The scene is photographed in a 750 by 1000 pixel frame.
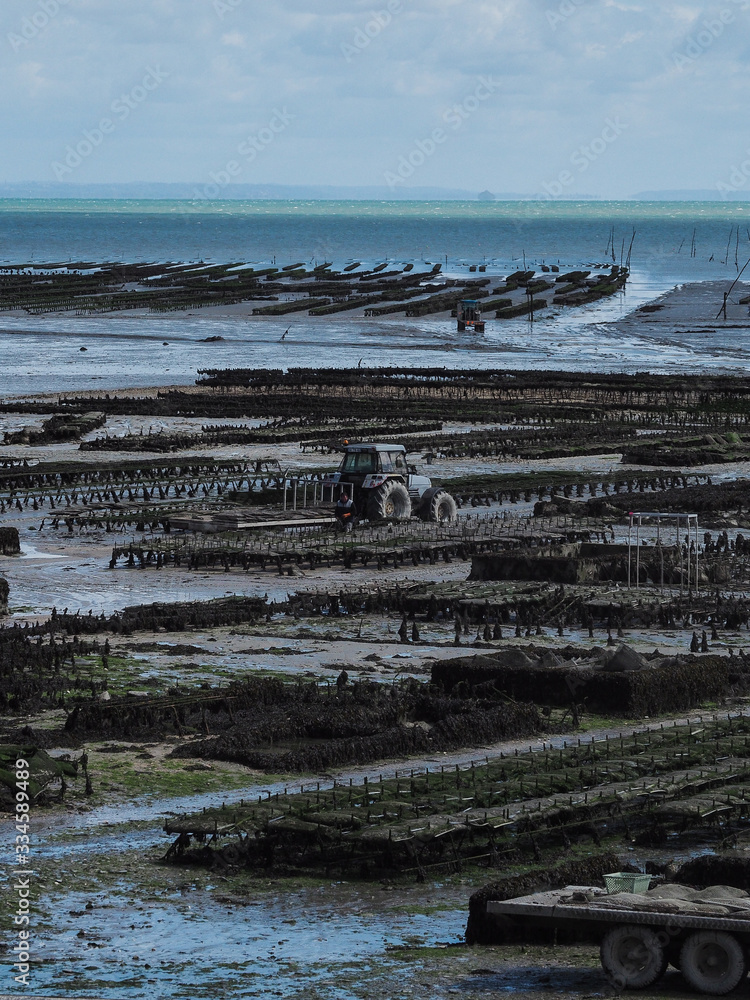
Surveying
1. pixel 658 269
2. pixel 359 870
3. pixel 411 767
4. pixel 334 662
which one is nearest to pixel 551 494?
pixel 334 662

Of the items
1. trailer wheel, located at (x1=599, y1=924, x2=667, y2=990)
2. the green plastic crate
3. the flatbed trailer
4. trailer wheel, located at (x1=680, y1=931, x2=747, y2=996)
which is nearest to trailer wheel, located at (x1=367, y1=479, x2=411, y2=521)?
the green plastic crate

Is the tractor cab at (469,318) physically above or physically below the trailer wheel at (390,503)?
above

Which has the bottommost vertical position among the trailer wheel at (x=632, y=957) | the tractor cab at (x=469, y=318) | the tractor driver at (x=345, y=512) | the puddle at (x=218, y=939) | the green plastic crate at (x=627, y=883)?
the puddle at (x=218, y=939)

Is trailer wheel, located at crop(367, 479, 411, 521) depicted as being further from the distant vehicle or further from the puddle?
the puddle

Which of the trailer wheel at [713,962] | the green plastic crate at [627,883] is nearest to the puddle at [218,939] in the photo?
the green plastic crate at [627,883]

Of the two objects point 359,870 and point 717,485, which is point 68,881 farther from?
point 717,485

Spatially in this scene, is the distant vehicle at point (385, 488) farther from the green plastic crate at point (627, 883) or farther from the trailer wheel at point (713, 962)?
the trailer wheel at point (713, 962)

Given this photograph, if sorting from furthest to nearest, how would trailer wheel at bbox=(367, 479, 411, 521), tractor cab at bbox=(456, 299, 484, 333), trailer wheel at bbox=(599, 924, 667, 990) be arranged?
1. tractor cab at bbox=(456, 299, 484, 333)
2. trailer wheel at bbox=(367, 479, 411, 521)
3. trailer wheel at bbox=(599, 924, 667, 990)
